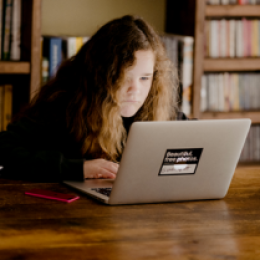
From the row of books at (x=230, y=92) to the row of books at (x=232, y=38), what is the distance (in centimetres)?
12

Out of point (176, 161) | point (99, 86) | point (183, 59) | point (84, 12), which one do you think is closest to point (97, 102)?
point (99, 86)

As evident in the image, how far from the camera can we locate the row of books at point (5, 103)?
2096 millimetres

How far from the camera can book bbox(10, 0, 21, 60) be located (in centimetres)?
204

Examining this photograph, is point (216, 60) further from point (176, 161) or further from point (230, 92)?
point (176, 161)

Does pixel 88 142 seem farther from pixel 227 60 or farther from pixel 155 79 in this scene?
pixel 227 60

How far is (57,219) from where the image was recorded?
0.91 meters

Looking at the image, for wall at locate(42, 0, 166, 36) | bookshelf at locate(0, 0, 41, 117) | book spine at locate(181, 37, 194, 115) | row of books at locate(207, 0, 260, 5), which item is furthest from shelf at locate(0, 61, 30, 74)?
row of books at locate(207, 0, 260, 5)

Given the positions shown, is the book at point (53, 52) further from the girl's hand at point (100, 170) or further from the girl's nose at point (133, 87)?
the girl's hand at point (100, 170)

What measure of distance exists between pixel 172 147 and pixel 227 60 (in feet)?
4.82

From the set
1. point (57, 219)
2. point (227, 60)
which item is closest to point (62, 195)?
point (57, 219)

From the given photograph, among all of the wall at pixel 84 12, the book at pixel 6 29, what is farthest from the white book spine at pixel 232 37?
the book at pixel 6 29

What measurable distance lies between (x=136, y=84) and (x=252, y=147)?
1.24 meters

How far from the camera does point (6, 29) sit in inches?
80.0

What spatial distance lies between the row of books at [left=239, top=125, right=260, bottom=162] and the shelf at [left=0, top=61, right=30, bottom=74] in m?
1.32
